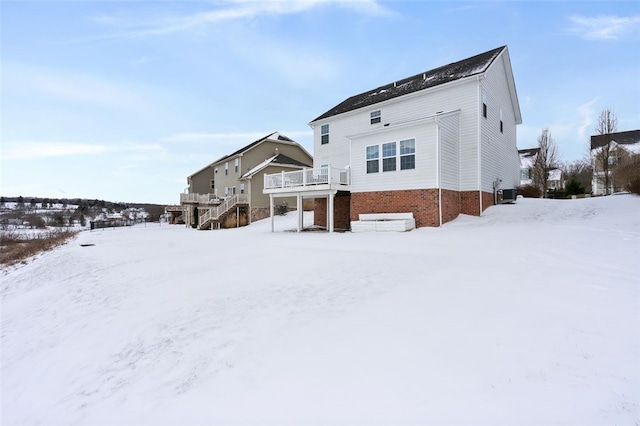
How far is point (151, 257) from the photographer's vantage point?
39.0ft

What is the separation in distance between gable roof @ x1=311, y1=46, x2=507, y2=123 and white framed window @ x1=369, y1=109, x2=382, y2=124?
1.95ft

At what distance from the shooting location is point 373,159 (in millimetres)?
16250

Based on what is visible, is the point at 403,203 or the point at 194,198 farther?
the point at 194,198

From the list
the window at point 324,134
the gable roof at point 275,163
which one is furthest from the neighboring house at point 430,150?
the gable roof at point 275,163

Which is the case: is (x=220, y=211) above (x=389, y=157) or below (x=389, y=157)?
below

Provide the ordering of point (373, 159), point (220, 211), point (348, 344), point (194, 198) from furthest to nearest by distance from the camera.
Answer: point (194, 198) < point (220, 211) < point (373, 159) < point (348, 344)

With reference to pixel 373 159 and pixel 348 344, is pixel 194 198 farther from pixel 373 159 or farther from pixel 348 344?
pixel 348 344

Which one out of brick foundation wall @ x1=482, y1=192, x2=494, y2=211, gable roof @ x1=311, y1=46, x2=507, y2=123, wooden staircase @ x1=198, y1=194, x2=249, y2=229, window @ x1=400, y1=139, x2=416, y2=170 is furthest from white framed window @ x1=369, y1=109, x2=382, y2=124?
wooden staircase @ x1=198, y1=194, x2=249, y2=229

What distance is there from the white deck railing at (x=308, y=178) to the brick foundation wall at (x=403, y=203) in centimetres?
126

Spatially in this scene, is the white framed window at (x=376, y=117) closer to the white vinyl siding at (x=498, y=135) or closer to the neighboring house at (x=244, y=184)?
the white vinyl siding at (x=498, y=135)

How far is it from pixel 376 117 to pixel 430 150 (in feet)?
19.8

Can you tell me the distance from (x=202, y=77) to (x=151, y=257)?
14.2 m

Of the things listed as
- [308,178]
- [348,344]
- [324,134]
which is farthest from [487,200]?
[348,344]

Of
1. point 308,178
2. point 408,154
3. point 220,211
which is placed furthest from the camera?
point 220,211
